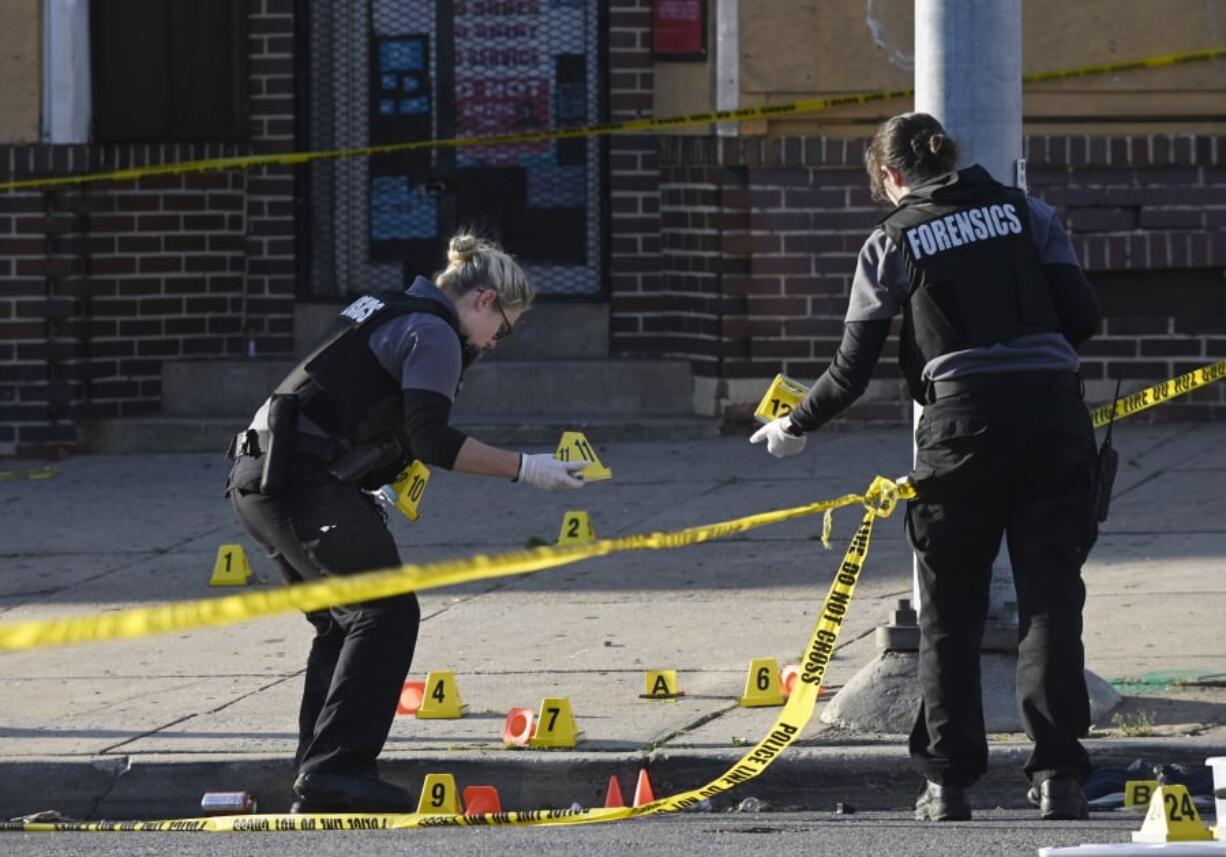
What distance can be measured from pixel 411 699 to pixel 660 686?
82 cm

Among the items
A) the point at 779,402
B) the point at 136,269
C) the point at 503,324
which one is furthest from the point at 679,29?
the point at 779,402

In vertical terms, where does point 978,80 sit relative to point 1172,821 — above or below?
above

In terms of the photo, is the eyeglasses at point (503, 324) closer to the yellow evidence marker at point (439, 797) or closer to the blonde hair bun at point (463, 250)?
the blonde hair bun at point (463, 250)

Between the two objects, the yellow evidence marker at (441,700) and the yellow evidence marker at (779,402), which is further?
the yellow evidence marker at (441,700)

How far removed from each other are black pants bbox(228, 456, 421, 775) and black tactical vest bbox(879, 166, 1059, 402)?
1668mm

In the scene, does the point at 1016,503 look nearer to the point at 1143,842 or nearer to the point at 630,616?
the point at 1143,842

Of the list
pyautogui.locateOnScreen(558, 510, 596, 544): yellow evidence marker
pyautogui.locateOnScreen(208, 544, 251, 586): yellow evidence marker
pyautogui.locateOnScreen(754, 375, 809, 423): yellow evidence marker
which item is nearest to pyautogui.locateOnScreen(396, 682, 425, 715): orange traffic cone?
pyautogui.locateOnScreen(754, 375, 809, 423): yellow evidence marker

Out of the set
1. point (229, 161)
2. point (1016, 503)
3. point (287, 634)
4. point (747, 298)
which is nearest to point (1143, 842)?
point (1016, 503)

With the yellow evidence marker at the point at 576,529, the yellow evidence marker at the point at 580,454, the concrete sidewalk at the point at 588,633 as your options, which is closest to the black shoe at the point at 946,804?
the concrete sidewalk at the point at 588,633

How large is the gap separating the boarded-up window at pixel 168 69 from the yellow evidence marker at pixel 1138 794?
8.03 m

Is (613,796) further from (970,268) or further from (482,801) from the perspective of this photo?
(970,268)

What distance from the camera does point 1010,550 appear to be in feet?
20.0

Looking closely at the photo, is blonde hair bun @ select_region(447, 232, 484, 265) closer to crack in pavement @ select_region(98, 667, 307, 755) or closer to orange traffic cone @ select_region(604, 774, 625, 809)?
orange traffic cone @ select_region(604, 774, 625, 809)

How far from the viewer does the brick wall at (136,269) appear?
40.4 ft
